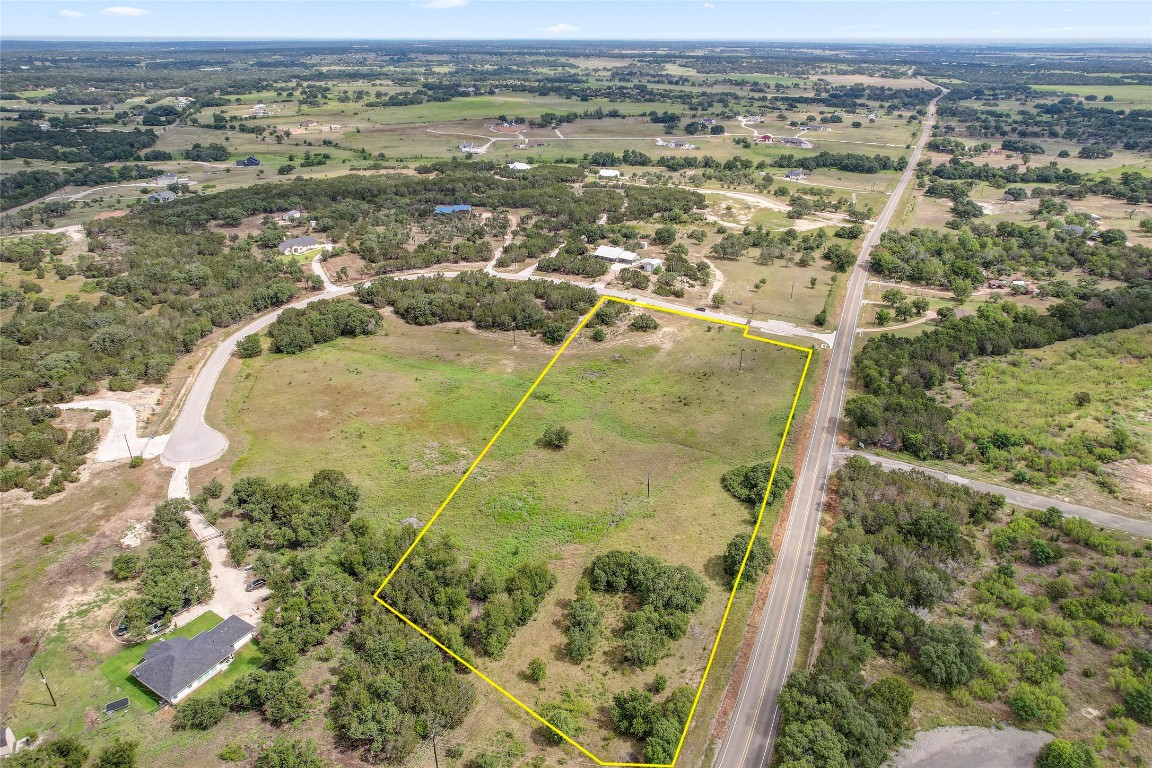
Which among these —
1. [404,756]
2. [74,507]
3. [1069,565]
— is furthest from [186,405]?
[1069,565]

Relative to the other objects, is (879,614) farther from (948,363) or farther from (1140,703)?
(948,363)

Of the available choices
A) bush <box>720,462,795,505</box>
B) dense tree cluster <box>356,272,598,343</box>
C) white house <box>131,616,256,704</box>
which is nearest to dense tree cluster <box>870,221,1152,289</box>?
dense tree cluster <box>356,272,598,343</box>

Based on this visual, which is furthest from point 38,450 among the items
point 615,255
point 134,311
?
point 615,255

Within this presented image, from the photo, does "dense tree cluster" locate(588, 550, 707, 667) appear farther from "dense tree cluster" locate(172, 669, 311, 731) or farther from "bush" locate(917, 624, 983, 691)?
"dense tree cluster" locate(172, 669, 311, 731)

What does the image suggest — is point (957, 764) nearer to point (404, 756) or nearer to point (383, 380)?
point (404, 756)

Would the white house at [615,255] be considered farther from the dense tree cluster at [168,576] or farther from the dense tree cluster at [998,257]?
the dense tree cluster at [168,576]

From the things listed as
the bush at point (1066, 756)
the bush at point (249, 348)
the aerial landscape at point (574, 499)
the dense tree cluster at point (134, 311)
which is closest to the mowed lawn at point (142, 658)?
the aerial landscape at point (574, 499)
